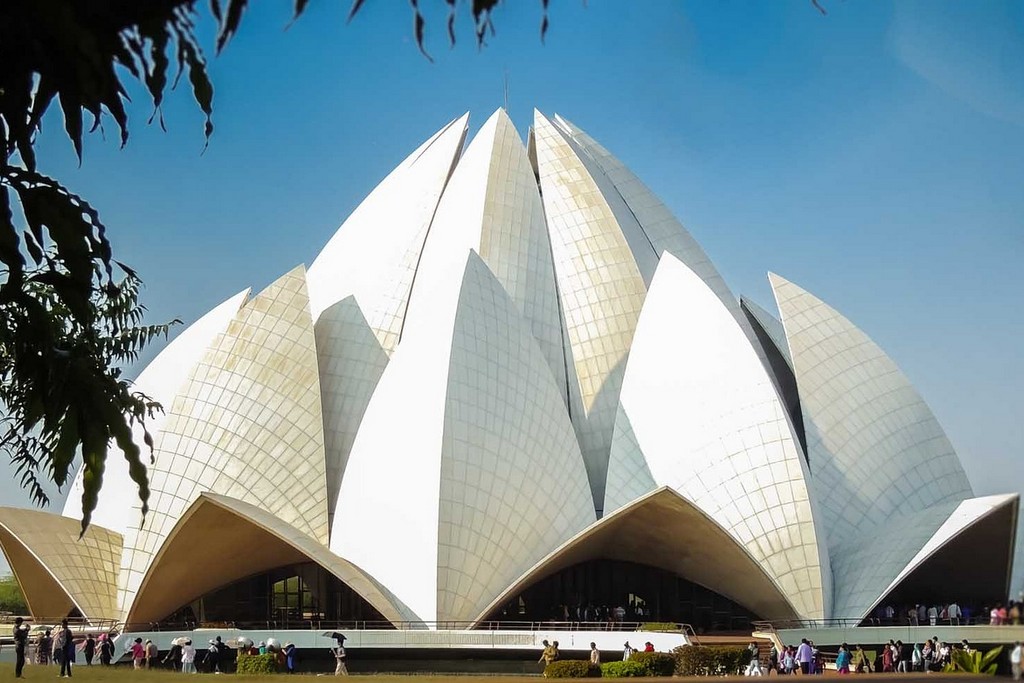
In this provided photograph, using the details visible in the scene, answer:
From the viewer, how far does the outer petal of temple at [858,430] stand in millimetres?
32625

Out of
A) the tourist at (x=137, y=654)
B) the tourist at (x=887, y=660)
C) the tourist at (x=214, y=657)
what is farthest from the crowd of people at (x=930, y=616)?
the tourist at (x=137, y=654)

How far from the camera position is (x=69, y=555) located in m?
30.8

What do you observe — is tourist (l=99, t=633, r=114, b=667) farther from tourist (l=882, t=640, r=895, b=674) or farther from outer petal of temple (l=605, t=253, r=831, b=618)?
tourist (l=882, t=640, r=895, b=674)

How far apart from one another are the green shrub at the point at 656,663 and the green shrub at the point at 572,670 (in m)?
0.83

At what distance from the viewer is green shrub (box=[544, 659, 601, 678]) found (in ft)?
70.0

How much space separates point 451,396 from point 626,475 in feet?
Answer: 19.5

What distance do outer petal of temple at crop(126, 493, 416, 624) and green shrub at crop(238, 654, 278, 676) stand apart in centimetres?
479

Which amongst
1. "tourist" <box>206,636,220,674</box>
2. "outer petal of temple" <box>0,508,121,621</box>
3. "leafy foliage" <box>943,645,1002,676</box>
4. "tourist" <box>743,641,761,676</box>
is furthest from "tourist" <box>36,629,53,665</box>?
"leafy foliage" <box>943,645,1002,676</box>

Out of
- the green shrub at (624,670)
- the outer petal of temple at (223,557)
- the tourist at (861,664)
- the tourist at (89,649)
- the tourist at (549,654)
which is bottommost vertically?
the tourist at (861,664)

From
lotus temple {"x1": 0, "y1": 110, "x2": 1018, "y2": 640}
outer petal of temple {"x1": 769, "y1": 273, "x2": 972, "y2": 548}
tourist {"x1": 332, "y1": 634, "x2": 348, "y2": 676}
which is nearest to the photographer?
tourist {"x1": 332, "y1": 634, "x2": 348, "y2": 676}

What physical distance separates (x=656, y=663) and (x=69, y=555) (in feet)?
54.5

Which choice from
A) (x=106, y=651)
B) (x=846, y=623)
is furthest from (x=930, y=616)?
(x=106, y=651)

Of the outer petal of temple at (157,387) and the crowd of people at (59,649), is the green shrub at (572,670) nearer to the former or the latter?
the crowd of people at (59,649)

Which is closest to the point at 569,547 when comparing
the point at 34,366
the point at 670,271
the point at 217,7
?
the point at 670,271
